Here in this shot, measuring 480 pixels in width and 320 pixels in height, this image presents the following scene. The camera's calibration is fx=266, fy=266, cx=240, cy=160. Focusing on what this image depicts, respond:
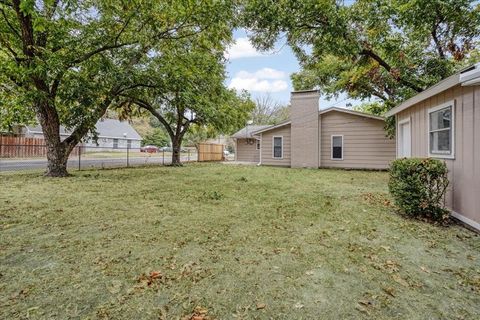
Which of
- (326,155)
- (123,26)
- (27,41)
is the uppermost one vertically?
(123,26)

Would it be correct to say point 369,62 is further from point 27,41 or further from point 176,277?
point 27,41

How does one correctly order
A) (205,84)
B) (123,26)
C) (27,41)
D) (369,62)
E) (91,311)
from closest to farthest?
(91,311), (27,41), (123,26), (369,62), (205,84)

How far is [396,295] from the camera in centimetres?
238

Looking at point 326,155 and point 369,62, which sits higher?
point 369,62

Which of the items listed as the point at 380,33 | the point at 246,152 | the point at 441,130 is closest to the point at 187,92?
the point at 380,33

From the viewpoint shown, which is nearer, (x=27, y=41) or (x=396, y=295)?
(x=396, y=295)

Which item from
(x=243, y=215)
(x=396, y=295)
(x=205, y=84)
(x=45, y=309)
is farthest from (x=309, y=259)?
(x=205, y=84)

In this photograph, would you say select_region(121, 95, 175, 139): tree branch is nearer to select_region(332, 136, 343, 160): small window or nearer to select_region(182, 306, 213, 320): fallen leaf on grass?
select_region(332, 136, 343, 160): small window

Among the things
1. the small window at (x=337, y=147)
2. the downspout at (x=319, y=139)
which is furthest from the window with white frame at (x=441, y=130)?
the downspout at (x=319, y=139)

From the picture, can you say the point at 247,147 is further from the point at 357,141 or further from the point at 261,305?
the point at 261,305

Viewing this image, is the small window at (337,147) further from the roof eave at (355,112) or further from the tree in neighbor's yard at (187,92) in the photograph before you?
the tree in neighbor's yard at (187,92)

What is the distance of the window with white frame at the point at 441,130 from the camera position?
4.89 meters

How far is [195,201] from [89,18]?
7.69 m

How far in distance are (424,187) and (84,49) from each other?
10.2 meters
